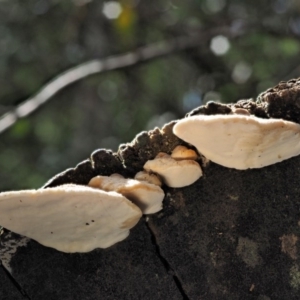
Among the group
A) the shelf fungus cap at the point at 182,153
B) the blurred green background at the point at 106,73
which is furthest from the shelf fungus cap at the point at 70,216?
the blurred green background at the point at 106,73

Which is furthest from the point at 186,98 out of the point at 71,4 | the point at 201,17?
the point at 71,4

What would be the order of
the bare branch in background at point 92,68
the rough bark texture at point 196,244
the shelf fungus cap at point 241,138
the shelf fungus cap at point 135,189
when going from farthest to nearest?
the bare branch in background at point 92,68 → the rough bark texture at point 196,244 → the shelf fungus cap at point 135,189 → the shelf fungus cap at point 241,138

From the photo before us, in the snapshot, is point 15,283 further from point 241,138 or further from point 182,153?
point 241,138

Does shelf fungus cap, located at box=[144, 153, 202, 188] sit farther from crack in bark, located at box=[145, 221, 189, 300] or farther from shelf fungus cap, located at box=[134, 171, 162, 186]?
crack in bark, located at box=[145, 221, 189, 300]

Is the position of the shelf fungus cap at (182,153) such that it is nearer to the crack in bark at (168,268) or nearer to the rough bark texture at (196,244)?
the rough bark texture at (196,244)

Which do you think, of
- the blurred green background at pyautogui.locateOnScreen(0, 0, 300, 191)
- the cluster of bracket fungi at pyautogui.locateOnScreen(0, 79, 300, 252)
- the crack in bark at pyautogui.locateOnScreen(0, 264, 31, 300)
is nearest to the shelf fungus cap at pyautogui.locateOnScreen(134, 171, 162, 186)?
the cluster of bracket fungi at pyautogui.locateOnScreen(0, 79, 300, 252)
